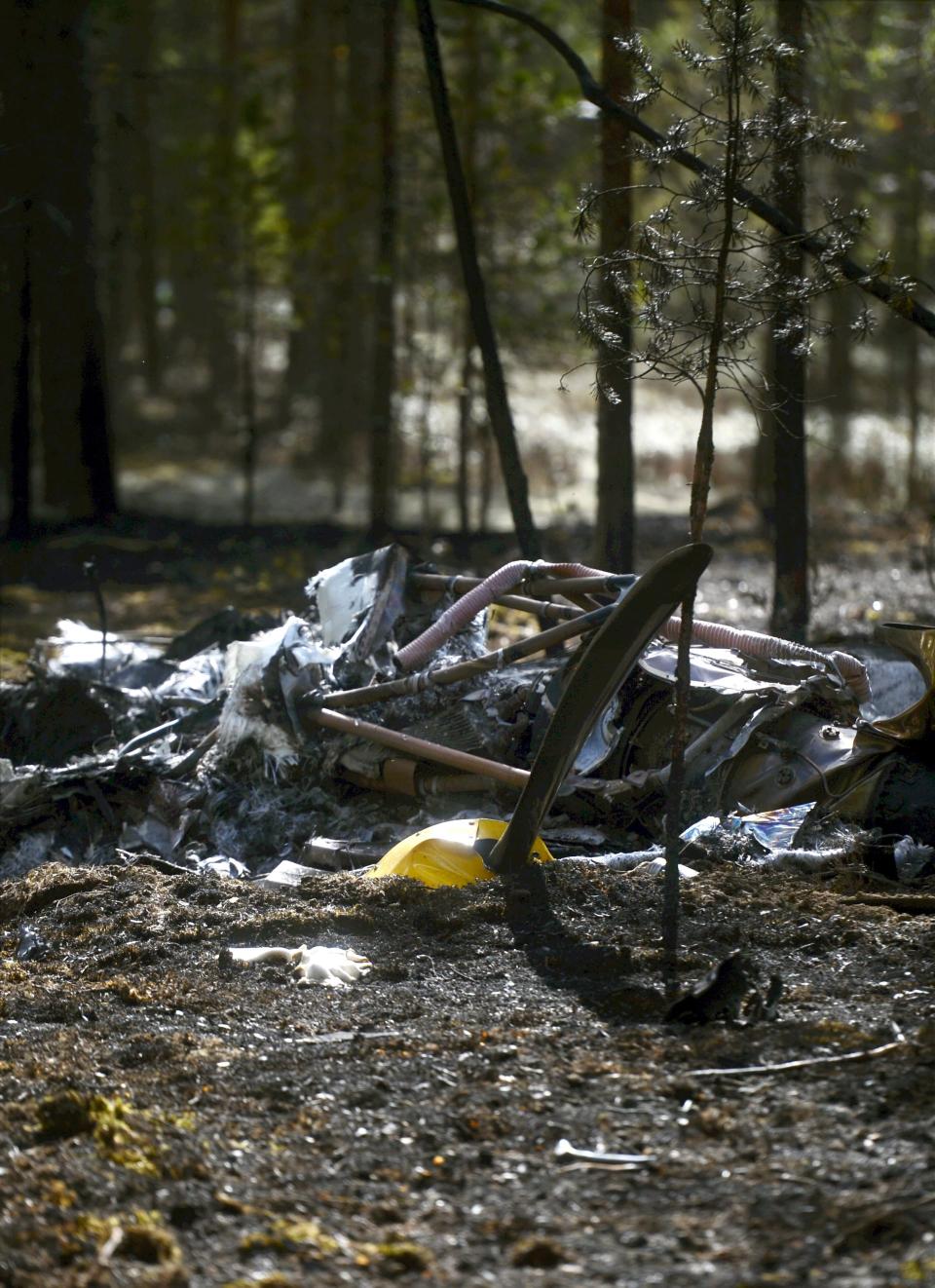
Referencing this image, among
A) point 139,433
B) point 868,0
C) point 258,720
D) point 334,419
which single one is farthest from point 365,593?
point 139,433

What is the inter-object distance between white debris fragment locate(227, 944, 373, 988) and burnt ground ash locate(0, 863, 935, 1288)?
2.4 inches

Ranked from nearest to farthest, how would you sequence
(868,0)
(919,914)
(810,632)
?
(919,914)
(810,632)
(868,0)

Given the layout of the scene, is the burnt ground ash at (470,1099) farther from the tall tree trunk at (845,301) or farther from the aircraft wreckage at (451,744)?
the tall tree trunk at (845,301)

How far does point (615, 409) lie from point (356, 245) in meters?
11.1

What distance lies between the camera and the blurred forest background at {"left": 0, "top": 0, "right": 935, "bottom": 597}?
1516 centimetres

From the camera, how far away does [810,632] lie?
33.9 ft

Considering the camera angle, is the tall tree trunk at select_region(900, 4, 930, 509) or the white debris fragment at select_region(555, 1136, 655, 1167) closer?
the white debris fragment at select_region(555, 1136, 655, 1167)

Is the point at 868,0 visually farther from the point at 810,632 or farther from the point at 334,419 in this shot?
the point at 334,419

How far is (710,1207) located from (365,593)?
4656 mm

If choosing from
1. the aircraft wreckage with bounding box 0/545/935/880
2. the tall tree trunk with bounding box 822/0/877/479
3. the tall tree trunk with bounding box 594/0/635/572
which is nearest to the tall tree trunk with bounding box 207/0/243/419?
the tall tree trunk with bounding box 822/0/877/479

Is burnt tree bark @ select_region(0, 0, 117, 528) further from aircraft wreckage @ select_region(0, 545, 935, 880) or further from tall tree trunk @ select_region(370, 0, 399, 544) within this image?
aircraft wreckage @ select_region(0, 545, 935, 880)

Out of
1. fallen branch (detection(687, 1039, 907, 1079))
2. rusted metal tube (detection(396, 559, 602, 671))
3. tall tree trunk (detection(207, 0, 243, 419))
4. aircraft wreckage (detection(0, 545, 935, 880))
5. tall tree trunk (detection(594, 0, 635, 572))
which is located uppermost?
tall tree trunk (detection(207, 0, 243, 419))

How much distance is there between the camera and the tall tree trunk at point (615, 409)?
A: 376 inches

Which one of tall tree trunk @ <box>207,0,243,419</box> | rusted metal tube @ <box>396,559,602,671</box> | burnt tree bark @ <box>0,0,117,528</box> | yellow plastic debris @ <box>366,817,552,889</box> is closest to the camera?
yellow plastic debris @ <box>366,817,552,889</box>
